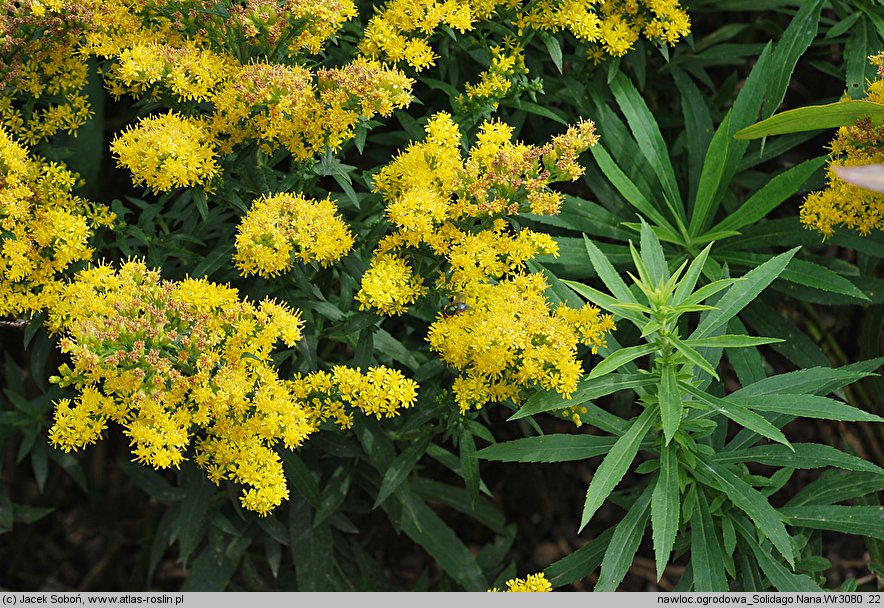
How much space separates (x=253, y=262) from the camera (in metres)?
2.45

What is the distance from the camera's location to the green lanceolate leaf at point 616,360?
2.31 m

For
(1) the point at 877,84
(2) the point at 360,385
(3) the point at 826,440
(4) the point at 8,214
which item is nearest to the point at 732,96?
(1) the point at 877,84

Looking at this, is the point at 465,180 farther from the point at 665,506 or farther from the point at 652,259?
the point at 665,506

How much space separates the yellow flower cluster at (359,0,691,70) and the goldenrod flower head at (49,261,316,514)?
94 centimetres

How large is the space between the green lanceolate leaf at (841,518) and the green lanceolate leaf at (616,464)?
0.69 meters

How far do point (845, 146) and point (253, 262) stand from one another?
190cm

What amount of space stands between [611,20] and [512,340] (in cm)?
136

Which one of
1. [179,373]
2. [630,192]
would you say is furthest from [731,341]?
[179,373]

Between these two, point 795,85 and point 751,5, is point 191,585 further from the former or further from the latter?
point 795,85

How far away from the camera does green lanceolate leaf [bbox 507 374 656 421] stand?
2430mm

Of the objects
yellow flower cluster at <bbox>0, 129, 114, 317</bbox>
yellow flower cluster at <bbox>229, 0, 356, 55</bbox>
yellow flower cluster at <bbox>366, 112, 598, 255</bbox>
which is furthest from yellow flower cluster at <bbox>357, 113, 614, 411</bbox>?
yellow flower cluster at <bbox>0, 129, 114, 317</bbox>

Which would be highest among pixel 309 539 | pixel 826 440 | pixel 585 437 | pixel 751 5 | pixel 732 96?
pixel 751 5

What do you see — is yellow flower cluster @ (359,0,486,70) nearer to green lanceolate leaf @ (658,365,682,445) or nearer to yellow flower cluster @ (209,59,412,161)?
yellow flower cluster @ (209,59,412,161)

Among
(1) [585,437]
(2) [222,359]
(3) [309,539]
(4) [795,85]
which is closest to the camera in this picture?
(2) [222,359]
